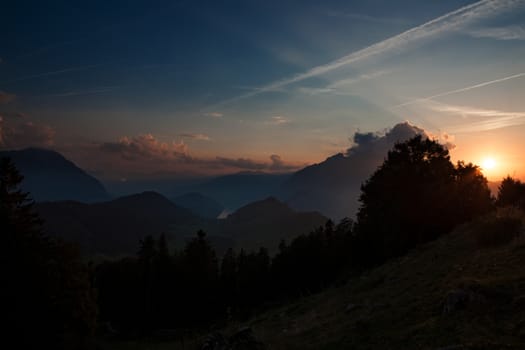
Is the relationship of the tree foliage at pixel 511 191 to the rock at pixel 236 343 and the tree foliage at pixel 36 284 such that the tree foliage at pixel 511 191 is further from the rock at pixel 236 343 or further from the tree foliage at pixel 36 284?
the tree foliage at pixel 36 284

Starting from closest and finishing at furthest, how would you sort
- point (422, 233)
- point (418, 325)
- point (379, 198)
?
point (418, 325) < point (422, 233) < point (379, 198)

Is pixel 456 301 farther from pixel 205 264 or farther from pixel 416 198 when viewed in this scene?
pixel 205 264

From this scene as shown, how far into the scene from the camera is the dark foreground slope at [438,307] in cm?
1090

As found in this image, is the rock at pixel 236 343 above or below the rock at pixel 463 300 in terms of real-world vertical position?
below

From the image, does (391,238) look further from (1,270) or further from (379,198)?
(1,270)

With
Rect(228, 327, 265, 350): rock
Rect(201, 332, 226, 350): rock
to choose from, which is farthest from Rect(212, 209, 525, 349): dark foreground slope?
Rect(201, 332, 226, 350): rock

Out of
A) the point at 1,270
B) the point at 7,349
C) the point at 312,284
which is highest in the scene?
the point at 1,270

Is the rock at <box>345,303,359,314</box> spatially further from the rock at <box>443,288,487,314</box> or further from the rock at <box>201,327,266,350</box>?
the rock at <box>443,288,487,314</box>

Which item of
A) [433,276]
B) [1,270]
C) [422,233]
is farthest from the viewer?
[422,233]

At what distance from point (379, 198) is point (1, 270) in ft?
136

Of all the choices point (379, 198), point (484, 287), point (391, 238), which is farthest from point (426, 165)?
point (484, 287)

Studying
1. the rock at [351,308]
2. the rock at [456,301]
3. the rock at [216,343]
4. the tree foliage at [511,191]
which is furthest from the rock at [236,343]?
the tree foliage at [511,191]

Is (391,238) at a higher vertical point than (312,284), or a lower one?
higher

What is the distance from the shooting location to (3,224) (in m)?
26.5
